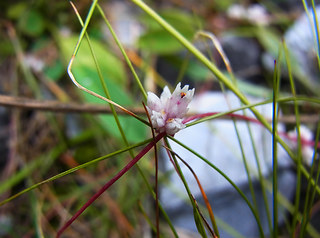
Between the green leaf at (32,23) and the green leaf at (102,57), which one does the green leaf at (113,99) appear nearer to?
the green leaf at (102,57)

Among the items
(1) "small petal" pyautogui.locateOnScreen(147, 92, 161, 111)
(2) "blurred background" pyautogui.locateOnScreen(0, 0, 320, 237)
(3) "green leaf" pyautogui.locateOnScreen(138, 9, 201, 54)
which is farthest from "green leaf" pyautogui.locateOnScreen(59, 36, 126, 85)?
(1) "small petal" pyautogui.locateOnScreen(147, 92, 161, 111)

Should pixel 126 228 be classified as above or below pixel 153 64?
below

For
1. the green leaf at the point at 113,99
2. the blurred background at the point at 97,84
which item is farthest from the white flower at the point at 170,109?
the green leaf at the point at 113,99

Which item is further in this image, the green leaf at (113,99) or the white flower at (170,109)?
the green leaf at (113,99)

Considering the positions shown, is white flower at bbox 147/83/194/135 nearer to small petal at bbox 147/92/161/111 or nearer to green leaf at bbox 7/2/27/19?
small petal at bbox 147/92/161/111

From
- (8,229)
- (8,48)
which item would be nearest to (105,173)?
(8,229)

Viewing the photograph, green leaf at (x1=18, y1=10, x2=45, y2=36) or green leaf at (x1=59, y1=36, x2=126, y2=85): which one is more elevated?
green leaf at (x1=18, y1=10, x2=45, y2=36)

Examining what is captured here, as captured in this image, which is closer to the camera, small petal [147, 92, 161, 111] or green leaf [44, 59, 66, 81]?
small petal [147, 92, 161, 111]

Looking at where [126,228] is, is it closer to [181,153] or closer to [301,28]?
[181,153]
